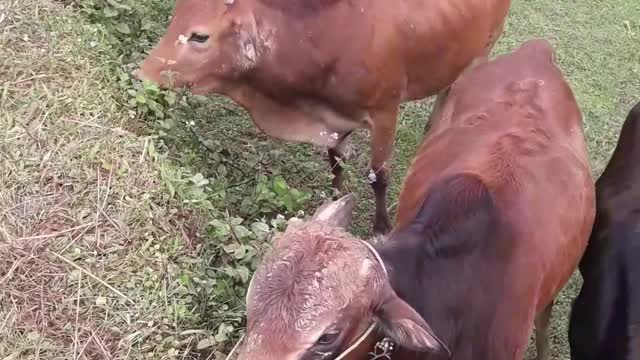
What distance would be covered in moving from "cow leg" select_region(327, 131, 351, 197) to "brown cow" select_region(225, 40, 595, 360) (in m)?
0.74

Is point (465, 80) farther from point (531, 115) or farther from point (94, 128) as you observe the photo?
point (94, 128)

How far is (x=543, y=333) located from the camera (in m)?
4.50

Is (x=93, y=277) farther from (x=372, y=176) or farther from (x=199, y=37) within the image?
(x=372, y=176)

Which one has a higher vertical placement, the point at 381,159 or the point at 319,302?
the point at 319,302

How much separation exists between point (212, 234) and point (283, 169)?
1333mm

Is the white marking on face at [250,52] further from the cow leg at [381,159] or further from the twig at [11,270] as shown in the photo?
the twig at [11,270]

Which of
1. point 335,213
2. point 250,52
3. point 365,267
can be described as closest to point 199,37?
point 250,52

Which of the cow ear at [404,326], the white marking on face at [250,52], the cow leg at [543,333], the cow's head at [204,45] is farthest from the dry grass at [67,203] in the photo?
the cow leg at [543,333]

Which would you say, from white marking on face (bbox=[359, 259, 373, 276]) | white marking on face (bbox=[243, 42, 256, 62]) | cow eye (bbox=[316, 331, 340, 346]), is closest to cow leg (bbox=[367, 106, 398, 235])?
white marking on face (bbox=[243, 42, 256, 62])

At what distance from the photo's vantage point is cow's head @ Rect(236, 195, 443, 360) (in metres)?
2.53

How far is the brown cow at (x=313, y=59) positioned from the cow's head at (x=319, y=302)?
2.02 m

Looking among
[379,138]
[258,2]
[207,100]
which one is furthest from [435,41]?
[207,100]

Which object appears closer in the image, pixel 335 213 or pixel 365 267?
pixel 365 267

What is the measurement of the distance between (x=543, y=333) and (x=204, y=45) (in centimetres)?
229
